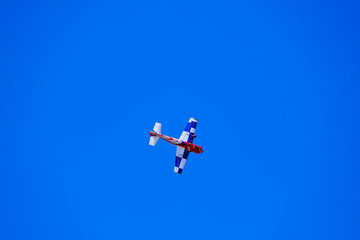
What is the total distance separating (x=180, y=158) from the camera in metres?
46.5

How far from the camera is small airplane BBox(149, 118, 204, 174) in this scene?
4547 centimetres

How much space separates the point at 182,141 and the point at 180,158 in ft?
9.23

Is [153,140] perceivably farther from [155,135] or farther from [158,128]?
[158,128]

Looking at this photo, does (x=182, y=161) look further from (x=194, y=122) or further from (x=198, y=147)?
(x=194, y=122)

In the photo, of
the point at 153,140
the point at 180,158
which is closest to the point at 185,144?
the point at 180,158

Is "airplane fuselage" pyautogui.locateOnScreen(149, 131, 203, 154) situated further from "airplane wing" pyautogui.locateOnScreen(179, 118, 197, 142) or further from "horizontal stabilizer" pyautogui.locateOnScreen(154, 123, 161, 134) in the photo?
"horizontal stabilizer" pyautogui.locateOnScreen(154, 123, 161, 134)

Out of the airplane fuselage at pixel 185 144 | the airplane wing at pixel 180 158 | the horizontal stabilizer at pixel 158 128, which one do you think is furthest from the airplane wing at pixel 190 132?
the horizontal stabilizer at pixel 158 128

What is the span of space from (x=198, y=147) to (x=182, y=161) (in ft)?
11.8

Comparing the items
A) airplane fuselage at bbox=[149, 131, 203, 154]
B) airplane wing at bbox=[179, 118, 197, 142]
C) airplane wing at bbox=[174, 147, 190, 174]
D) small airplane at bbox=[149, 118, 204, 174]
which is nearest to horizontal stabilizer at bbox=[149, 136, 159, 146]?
small airplane at bbox=[149, 118, 204, 174]

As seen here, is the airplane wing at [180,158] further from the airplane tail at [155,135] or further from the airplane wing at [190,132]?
the airplane tail at [155,135]

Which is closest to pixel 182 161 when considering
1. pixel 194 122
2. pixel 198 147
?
pixel 198 147

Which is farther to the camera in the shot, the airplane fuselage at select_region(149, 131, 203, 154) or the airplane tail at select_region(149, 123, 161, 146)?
the airplane tail at select_region(149, 123, 161, 146)

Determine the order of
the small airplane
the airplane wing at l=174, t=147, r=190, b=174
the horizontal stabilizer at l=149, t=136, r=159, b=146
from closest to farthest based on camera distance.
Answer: the small airplane → the airplane wing at l=174, t=147, r=190, b=174 → the horizontal stabilizer at l=149, t=136, r=159, b=146

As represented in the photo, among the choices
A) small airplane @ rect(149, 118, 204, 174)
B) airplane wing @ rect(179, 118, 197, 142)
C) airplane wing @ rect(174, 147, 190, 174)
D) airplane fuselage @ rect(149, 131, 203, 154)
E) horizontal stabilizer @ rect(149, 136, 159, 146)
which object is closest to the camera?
airplane fuselage @ rect(149, 131, 203, 154)
